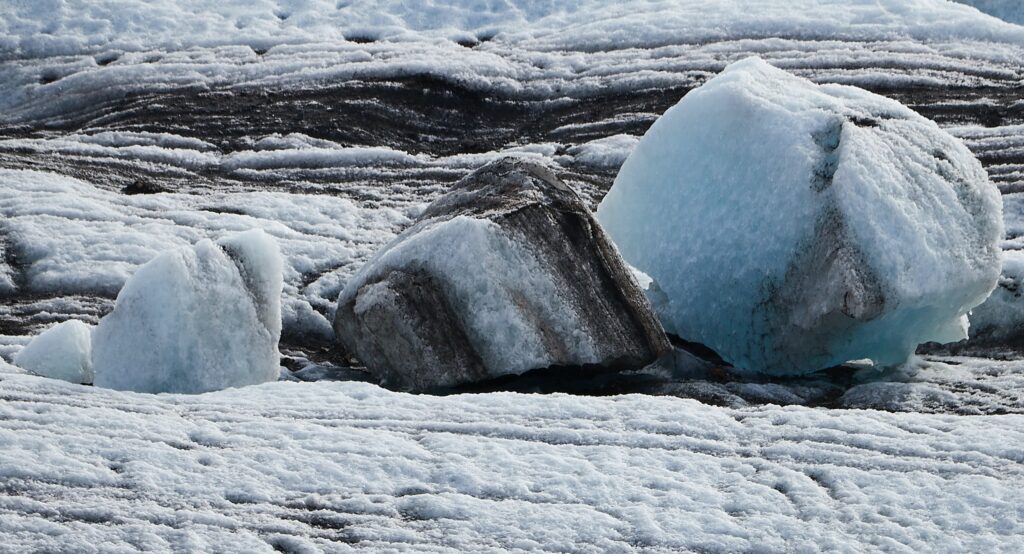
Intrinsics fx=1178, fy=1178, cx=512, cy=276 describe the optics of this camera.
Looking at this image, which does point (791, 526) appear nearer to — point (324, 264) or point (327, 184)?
point (324, 264)

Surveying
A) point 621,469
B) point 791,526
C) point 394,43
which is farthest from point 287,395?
point 394,43

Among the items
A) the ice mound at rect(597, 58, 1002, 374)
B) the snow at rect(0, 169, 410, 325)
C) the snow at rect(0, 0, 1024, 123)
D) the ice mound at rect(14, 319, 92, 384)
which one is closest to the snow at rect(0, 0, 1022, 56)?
the snow at rect(0, 0, 1024, 123)

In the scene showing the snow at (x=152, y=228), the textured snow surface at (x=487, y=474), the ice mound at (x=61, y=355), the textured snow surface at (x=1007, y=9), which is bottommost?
the snow at (x=152, y=228)

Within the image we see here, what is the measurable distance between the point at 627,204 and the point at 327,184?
11.0ft

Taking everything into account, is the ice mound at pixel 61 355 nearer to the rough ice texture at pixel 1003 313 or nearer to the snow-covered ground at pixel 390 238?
the snow-covered ground at pixel 390 238

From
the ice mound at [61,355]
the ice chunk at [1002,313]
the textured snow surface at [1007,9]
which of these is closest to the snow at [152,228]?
the ice mound at [61,355]

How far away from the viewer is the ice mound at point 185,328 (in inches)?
176

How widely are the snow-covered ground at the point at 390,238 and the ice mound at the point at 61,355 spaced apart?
216 millimetres

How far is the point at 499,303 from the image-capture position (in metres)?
4.64

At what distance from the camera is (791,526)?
3301mm

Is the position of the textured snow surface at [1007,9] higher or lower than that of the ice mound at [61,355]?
higher

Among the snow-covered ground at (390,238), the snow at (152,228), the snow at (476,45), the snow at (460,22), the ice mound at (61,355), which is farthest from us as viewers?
the snow at (460,22)

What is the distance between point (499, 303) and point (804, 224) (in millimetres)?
1327

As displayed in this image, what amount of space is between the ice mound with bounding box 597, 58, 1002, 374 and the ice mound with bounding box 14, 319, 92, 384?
2.40m
